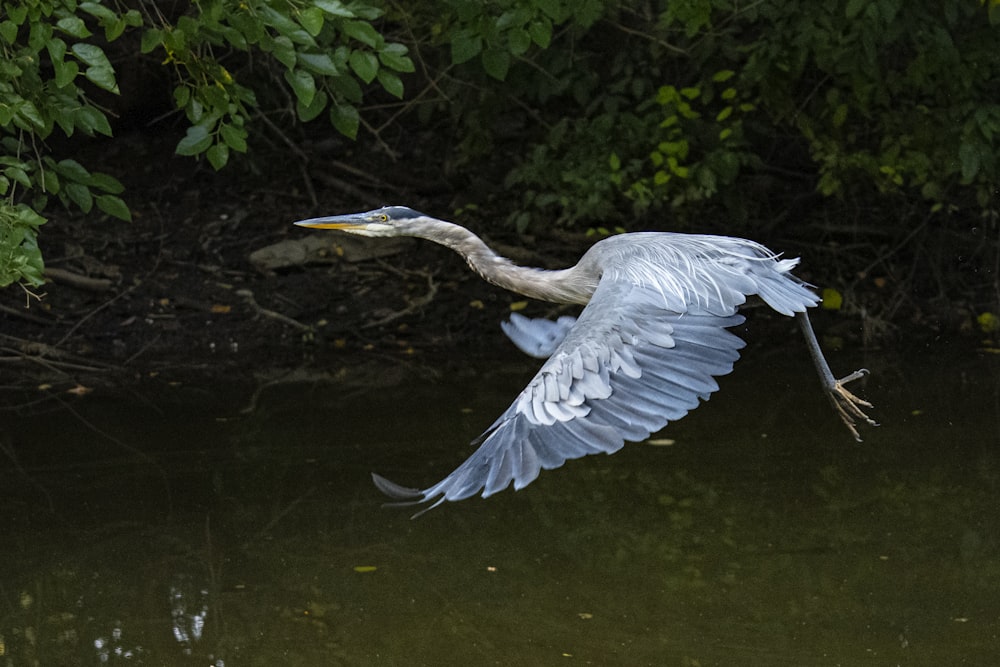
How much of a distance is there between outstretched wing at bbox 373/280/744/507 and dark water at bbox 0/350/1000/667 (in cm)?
93

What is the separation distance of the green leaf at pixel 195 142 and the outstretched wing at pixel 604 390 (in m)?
1.51

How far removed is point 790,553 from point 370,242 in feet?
15.5

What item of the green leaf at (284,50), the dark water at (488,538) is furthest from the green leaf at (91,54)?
the dark water at (488,538)

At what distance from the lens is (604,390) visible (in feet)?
11.9

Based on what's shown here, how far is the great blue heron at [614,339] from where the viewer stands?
3.40 m

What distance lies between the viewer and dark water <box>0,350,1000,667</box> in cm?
426

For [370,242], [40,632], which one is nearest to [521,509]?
[40,632]

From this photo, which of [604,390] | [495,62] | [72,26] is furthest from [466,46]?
[604,390]

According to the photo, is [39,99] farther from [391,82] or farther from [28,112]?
[391,82]

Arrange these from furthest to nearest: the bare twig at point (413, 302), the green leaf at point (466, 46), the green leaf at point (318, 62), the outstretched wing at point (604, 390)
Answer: the bare twig at point (413, 302) < the green leaf at point (466, 46) < the green leaf at point (318, 62) < the outstretched wing at point (604, 390)

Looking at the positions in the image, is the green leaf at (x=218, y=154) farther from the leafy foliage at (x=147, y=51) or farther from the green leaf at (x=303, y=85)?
the green leaf at (x=303, y=85)

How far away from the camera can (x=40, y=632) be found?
4395 millimetres

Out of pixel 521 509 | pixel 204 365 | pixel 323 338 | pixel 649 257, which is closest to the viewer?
pixel 649 257

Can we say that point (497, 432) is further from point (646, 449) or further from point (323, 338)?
point (323, 338)
